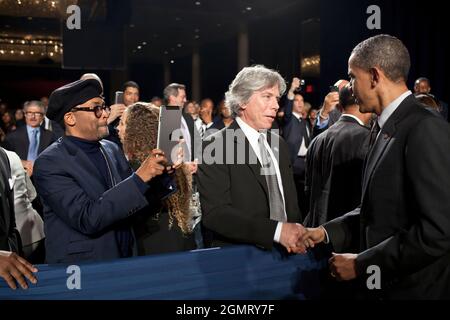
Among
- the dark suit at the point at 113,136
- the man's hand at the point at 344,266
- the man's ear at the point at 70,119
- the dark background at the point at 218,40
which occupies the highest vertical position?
the dark background at the point at 218,40

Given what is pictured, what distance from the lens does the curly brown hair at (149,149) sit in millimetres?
2555

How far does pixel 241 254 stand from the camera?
1937 mm

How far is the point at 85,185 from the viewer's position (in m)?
1.87

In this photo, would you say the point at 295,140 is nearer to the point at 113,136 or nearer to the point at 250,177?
the point at 113,136

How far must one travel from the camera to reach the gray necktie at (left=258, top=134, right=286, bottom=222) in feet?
6.87

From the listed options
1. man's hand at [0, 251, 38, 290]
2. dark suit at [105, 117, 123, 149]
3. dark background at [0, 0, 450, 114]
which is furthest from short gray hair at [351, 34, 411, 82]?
dark background at [0, 0, 450, 114]

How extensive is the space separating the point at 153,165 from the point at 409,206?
895 mm

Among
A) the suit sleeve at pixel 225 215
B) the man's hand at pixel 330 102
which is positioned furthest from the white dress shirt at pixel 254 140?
the man's hand at pixel 330 102

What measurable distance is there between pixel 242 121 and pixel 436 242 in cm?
107

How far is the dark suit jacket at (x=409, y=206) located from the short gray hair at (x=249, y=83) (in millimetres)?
701

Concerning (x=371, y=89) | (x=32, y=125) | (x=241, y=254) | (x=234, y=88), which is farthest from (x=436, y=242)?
(x=32, y=125)

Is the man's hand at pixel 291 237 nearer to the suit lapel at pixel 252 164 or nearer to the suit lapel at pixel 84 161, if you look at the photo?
the suit lapel at pixel 252 164

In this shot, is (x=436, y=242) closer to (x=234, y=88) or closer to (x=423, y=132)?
(x=423, y=132)

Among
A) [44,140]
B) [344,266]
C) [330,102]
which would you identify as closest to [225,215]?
[344,266]
